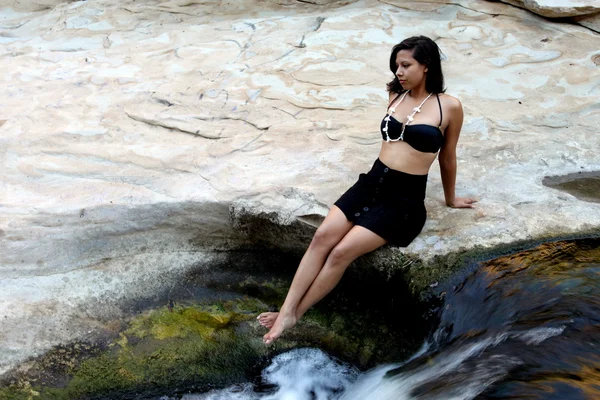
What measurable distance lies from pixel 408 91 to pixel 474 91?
166 centimetres

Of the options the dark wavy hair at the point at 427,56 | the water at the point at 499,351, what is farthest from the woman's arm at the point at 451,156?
the water at the point at 499,351

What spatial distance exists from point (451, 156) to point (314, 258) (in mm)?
932

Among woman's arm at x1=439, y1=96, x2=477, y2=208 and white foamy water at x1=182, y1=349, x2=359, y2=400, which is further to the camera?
woman's arm at x1=439, y1=96, x2=477, y2=208

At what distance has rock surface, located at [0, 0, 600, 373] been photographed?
3.53 m

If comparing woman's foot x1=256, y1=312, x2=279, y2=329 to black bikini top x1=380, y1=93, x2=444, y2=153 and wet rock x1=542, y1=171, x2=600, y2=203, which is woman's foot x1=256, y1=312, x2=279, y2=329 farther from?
wet rock x1=542, y1=171, x2=600, y2=203

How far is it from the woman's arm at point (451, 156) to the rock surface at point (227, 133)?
9 cm

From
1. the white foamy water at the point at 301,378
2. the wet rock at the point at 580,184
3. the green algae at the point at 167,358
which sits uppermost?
the wet rock at the point at 580,184

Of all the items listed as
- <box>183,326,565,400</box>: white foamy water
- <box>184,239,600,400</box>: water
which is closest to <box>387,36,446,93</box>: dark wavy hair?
<box>184,239,600,400</box>: water

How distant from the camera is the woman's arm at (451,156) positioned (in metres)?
3.43

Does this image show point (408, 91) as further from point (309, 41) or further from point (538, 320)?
point (309, 41)

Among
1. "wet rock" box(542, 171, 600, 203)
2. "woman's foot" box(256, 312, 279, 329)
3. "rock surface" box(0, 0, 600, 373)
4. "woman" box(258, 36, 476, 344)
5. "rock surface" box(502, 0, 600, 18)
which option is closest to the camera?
"woman" box(258, 36, 476, 344)

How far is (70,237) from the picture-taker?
12.0 feet

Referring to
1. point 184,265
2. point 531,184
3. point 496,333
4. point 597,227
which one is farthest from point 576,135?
point 184,265

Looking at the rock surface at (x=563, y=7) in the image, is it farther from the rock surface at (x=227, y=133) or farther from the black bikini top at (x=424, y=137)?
the black bikini top at (x=424, y=137)
